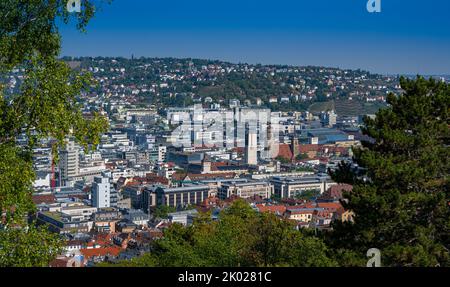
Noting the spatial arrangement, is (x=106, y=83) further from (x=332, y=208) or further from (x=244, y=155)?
(x=332, y=208)

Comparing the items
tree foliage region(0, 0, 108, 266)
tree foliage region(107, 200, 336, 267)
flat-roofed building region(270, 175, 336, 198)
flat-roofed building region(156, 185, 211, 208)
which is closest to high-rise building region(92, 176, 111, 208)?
flat-roofed building region(156, 185, 211, 208)

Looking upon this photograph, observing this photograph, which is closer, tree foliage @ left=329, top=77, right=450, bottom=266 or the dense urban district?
tree foliage @ left=329, top=77, right=450, bottom=266

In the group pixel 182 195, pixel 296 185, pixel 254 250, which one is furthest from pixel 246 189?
pixel 254 250

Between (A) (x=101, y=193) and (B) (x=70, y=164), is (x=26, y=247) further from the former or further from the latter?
(B) (x=70, y=164)

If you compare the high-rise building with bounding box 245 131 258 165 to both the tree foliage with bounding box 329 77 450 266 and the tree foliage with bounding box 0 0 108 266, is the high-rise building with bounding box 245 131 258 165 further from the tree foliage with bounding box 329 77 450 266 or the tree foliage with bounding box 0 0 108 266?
the tree foliage with bounding box 0 0 108 266

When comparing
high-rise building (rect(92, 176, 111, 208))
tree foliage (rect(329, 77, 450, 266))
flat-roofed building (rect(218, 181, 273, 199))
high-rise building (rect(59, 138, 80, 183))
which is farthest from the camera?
high-rise building (rect(59, 138, 80, 183))

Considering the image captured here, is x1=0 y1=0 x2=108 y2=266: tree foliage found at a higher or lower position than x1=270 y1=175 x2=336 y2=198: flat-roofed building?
higher
